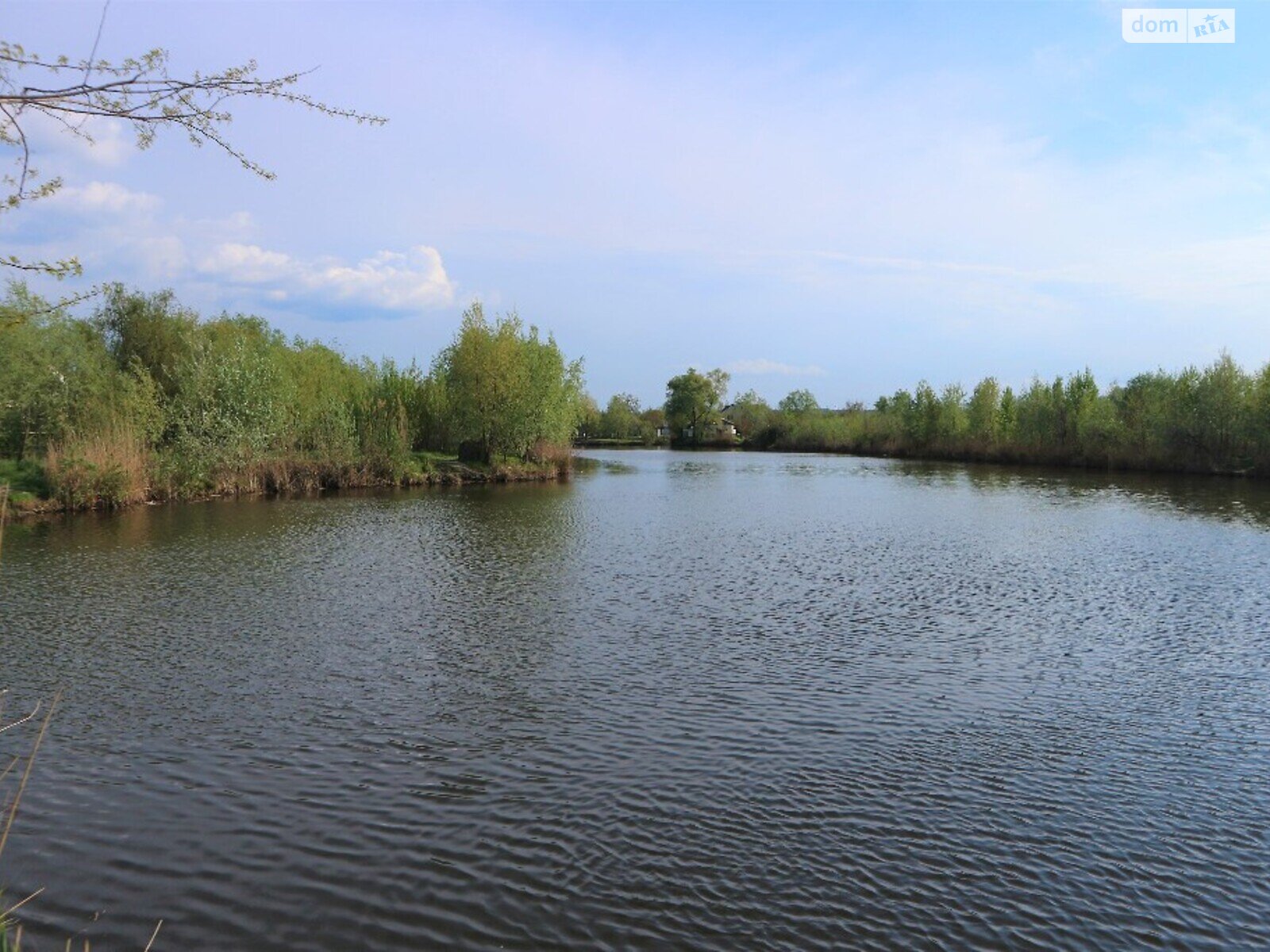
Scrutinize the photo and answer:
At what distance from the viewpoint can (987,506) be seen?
114 feet

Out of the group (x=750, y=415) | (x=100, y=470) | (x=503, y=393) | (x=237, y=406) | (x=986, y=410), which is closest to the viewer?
(x=100, y=470)

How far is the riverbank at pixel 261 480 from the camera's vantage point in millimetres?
28844

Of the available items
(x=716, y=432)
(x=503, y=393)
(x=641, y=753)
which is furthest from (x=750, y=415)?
(x=641, y=753)

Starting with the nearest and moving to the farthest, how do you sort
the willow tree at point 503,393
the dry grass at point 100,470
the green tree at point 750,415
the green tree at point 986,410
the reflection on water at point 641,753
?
the reflection on water at point 641,753 < the dry grass at point 100,470 < the willow tree at point 503,393 < the green tree at point 986,410 < the green tree at point 750,415

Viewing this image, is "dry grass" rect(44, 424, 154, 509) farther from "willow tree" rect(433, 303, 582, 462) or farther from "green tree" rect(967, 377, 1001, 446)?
"green tree" rect(967, 377, 1001, 446)

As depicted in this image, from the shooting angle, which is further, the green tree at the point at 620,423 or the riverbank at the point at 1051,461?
the green tree at the point at 620,423

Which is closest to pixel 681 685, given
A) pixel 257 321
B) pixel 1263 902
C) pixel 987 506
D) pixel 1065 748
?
pixel 1065 748

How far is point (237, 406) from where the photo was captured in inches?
1410

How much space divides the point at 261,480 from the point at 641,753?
3245cm

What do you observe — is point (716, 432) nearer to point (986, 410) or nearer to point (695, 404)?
point (695, 404)

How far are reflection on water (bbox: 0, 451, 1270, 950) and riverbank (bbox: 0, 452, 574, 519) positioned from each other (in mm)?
8748

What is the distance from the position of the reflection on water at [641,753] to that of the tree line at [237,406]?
12957 mm

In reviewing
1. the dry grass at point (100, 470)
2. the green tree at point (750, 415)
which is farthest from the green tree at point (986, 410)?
the dry grass at point (100, 470)

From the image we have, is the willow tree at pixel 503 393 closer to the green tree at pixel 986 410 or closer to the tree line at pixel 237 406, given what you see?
the tree line at pixel 237 406
